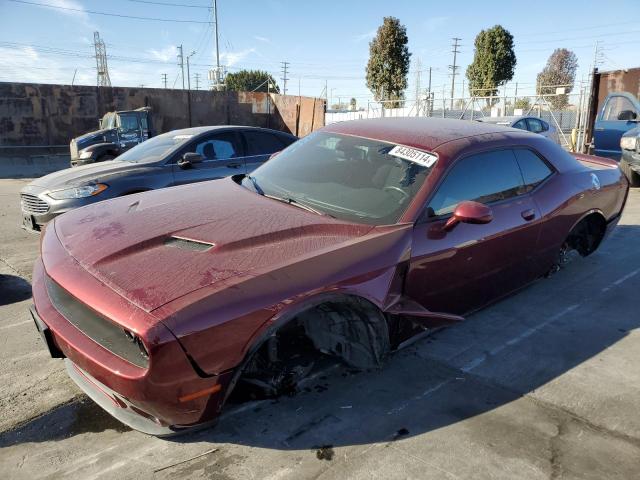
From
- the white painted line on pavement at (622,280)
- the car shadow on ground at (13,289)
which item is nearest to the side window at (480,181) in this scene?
the white painted line on pavement at (622,280)

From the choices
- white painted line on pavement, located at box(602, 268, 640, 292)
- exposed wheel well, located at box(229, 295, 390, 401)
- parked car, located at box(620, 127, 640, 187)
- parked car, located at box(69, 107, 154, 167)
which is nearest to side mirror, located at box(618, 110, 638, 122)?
parked car, located at box(620, 127, 640, 187)

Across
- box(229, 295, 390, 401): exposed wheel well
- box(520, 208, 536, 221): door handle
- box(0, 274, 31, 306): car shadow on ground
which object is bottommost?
box(0, 274, 31, 306): car shadow on ground

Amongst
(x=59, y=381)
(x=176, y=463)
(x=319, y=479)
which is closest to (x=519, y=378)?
(x=319, y=479)

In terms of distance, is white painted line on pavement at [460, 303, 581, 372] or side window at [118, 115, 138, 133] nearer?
white painted line on pavement at [460, 303, 581, 372]

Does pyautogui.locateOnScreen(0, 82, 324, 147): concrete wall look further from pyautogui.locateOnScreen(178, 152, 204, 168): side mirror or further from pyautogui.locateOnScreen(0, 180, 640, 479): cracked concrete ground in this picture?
pyautogui.locateOnScreen(0, 180, 640, 479): cracked concrete ground

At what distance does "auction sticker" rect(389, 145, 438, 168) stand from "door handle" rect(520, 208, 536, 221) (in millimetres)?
986

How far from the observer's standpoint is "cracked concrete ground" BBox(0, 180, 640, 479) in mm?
2281

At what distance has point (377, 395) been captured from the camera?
112 inches

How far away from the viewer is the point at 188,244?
2555 mm

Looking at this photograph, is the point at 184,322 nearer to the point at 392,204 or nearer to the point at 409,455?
the point at 409,455

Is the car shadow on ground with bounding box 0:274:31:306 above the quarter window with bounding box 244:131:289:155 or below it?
below

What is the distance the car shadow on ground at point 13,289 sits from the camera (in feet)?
14.4

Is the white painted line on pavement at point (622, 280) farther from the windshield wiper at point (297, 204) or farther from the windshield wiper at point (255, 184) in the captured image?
the windshield wiper at point (255, 184)

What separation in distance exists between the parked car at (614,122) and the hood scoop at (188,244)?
34.6 ft
